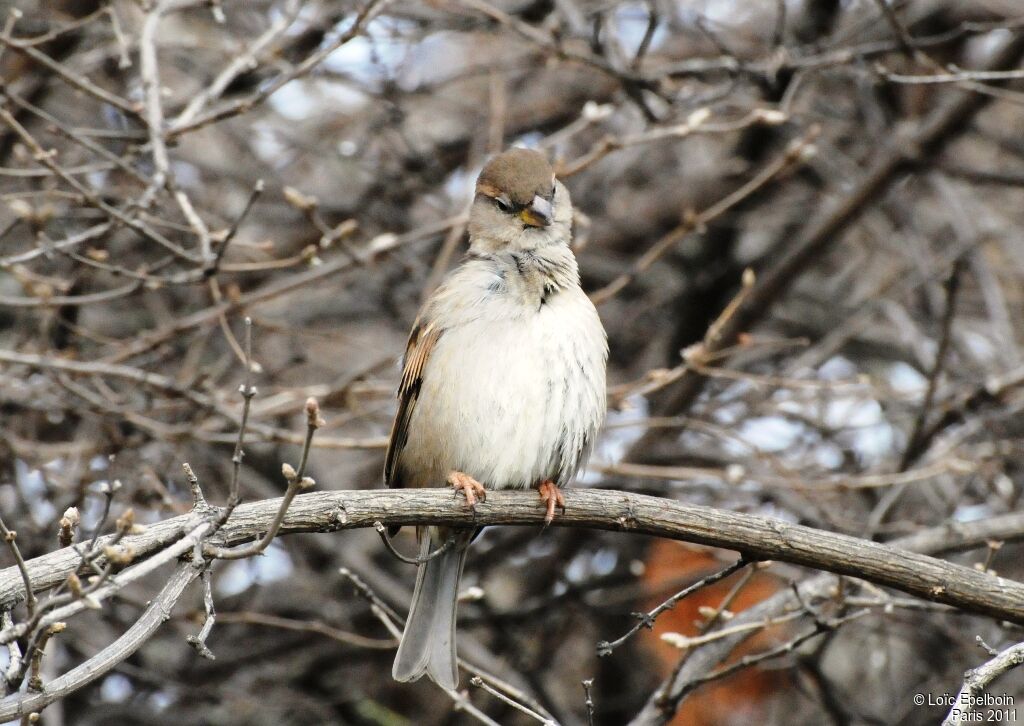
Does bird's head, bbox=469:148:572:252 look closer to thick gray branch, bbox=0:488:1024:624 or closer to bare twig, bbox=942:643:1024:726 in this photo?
thick gray branch, bbox=0:488:1024:624

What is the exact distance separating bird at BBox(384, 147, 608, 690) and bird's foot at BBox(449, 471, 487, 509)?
7 cm

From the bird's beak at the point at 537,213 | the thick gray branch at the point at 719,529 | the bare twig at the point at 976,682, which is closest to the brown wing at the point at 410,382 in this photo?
the bird's beak at the point at 537,213

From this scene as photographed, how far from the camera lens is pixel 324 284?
20.6 feet

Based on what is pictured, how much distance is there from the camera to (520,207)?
467cm

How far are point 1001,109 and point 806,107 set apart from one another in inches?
75.5

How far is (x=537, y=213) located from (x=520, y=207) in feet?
0.30

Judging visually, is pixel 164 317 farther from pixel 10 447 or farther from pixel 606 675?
pixel 606 675

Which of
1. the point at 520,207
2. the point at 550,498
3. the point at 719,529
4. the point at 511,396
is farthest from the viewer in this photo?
the point at 520,207

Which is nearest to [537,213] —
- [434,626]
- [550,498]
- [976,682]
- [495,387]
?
[495,387]

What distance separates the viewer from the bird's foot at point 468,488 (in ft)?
12.3

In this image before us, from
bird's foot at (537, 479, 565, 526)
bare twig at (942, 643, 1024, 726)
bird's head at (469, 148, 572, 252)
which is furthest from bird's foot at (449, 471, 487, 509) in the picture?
bare twig at (942, 643, 1024, 726)

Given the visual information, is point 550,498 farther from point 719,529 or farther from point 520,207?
point 520,207

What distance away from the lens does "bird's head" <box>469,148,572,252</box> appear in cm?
466

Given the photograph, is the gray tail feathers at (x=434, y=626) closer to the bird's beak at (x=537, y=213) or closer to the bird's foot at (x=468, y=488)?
the bird's foot at (x=468, y=488)
